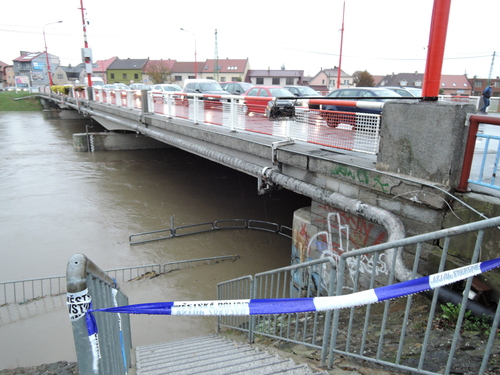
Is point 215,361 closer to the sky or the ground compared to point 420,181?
closer to the ground

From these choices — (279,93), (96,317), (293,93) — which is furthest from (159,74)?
(96,317)

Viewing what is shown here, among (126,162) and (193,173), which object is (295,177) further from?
(126,162)

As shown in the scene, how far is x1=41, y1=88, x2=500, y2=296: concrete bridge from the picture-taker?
4.33 m

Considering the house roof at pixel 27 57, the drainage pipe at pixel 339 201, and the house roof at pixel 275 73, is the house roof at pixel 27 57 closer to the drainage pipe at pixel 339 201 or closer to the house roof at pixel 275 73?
the house roof at pixel 275 73

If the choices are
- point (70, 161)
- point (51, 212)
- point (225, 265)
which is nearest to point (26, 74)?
point (70, 161)

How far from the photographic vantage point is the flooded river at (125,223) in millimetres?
7113

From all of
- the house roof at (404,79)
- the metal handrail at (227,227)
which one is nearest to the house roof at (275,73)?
the house roof at (404,79)

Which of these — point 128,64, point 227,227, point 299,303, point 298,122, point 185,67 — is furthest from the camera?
point 128,64

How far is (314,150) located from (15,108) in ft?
202

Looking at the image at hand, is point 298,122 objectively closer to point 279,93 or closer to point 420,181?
point 420,181

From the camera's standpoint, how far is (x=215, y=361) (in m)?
3.49

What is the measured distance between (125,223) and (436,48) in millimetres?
10586

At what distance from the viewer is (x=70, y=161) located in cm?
2142

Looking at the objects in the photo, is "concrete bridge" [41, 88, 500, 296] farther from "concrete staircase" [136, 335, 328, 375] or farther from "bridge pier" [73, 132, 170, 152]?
"bridge pier" [73, 132, 170, 152]
